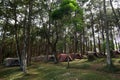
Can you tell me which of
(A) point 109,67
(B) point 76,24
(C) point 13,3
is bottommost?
(A) point 109,67

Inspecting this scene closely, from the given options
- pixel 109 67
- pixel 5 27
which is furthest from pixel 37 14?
pixel 109 67

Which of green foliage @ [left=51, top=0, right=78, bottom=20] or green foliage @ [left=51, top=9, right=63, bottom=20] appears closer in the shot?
green foliage @ [left=51, top=0, right=78, bottom=20]

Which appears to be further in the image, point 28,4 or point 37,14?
point 37,14

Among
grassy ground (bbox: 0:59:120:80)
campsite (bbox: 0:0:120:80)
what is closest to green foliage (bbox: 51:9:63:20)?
campsite (bbox: 0:0:120:80)

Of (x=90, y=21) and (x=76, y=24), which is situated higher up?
(x=90, y=21)

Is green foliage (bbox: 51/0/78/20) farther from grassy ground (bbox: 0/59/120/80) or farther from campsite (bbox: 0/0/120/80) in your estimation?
grassy ground (bbox: 0/59/120/80)

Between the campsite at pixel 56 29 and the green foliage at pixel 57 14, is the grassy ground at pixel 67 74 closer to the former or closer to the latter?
the campsite at pixel 56 29

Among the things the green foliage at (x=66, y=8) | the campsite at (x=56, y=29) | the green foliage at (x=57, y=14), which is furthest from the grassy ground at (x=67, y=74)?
the green foliage at (x=66, y=8)

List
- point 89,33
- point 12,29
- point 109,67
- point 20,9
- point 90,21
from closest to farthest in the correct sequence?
point 109,67 → point 20,9 → point 12,29 → point 90,21 → point 89,33

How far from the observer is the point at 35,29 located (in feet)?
129

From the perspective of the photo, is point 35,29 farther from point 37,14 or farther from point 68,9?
point 68,9

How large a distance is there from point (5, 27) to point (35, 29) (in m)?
8.56

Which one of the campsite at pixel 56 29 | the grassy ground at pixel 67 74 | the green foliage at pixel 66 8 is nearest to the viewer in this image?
the grassy ground at pixel 67 74

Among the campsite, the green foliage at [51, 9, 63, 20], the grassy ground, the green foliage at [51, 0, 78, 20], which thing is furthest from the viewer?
the green foliage at [51, 9, 63, 20]
